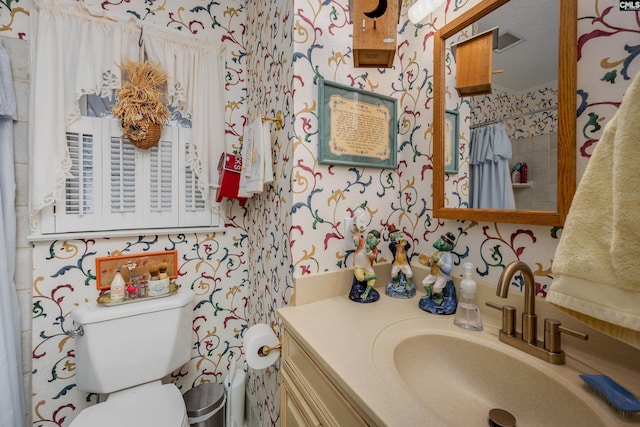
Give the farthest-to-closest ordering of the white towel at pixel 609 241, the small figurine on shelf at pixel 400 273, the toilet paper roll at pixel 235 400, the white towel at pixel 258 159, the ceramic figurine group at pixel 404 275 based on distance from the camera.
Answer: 1. the toilet paper roll at pixel 235 400
2. the white towel at pixel 258 159
3. the small figurine on shelf at pixel 400 273
4. the ceramic figurine group at pixel 404 275
5. the white towel at pixel 609 241

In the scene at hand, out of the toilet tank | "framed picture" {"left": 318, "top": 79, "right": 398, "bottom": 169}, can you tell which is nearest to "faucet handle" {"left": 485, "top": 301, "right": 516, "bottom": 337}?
"framed picture" {"left": 318, "top": 79, "right": 398, "bottom": 169}

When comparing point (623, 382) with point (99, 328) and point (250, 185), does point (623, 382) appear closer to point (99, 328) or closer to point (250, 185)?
point (250, 185)

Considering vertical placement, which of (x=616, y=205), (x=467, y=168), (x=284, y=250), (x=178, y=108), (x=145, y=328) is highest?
(x=178, y=108)

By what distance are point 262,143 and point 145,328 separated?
3.07 ft

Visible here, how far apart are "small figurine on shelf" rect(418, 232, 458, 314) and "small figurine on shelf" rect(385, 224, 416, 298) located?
9cm

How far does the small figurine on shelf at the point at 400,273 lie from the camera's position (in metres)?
0.90

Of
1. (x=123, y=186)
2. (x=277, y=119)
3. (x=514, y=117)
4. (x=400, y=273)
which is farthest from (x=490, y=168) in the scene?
(x=123, y=186)

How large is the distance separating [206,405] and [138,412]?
0.36 metres

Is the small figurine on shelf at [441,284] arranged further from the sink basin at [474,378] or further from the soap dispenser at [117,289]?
the soap dispenser at [117,289]

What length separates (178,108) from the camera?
1.26 m

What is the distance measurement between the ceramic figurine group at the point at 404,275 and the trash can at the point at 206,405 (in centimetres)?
94

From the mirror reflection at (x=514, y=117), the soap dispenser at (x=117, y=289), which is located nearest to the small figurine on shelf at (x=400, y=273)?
→ the mirror reflection at (x=514, y=117)

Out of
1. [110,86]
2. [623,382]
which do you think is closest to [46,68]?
[110,86]

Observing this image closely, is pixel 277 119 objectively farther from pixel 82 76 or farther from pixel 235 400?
pixel 235 400
